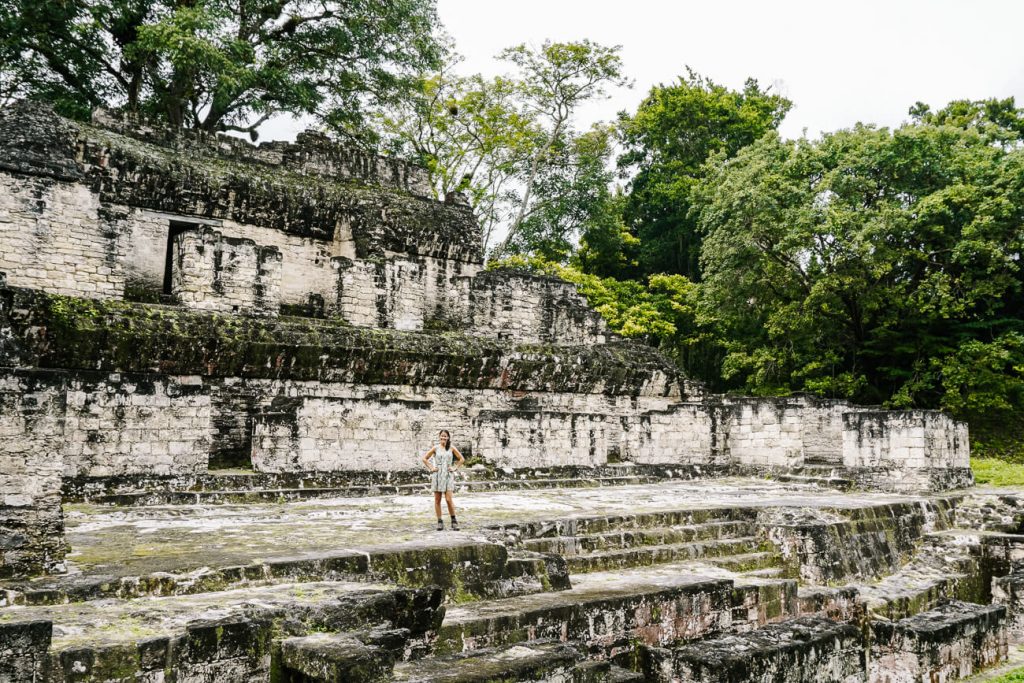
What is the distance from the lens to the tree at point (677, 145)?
101 feet

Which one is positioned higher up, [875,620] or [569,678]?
[569,678]

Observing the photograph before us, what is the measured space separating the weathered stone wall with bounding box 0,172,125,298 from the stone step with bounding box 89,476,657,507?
13.1 feet

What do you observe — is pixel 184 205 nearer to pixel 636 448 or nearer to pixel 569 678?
pixel 636 448

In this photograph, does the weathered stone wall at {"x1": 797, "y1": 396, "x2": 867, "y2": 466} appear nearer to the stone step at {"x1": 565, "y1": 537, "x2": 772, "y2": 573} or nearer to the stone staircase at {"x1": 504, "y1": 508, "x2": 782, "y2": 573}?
the stone staircase at {"x1": 504, "y1": 508, "x2": 782, "y2": 573}

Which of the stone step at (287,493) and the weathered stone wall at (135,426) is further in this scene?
the weathered stone wall at (135,426)

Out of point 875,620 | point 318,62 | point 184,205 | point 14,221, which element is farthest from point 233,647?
point 318,62

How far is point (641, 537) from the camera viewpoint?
8547mm

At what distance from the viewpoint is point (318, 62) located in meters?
21.9

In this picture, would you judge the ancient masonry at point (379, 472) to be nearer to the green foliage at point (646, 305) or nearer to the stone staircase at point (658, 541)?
the stone staircase at point (658, 541)

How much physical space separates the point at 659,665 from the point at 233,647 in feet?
10.4

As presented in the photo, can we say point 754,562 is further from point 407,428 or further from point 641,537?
point 407,428

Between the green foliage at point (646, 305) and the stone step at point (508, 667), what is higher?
the green foliage at point (646, 305)

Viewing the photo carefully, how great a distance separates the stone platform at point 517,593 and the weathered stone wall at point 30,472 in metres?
0.31

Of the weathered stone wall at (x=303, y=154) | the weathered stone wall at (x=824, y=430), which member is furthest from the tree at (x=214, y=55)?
the weathered stone wall at (x=824, y=430)
